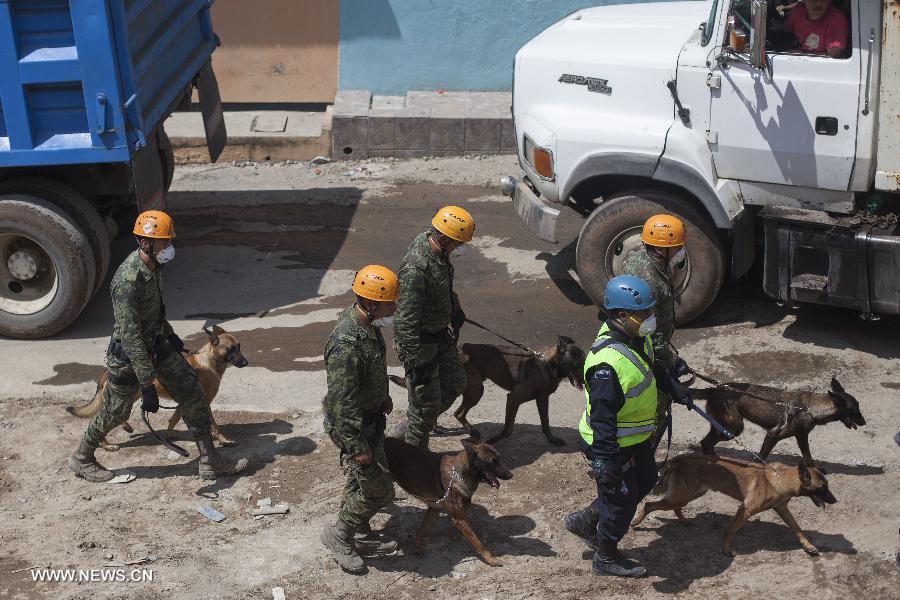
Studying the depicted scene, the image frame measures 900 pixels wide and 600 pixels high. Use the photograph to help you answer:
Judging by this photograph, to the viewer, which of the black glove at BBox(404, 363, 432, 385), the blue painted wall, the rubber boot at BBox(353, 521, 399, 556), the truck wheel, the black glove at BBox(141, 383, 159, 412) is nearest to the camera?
the rubber boot at BBox(353, 521, 399, 556)

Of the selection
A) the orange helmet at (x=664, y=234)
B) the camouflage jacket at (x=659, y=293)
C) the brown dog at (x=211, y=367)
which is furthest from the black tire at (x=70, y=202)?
the orange helmet at (x=664, y=234)

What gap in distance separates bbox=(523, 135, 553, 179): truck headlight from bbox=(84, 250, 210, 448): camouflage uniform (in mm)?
3692

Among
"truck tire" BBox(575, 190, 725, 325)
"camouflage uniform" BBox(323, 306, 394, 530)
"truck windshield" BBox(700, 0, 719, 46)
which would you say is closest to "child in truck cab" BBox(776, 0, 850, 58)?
"truck windshield" BBox(700, 0, 719, 46)

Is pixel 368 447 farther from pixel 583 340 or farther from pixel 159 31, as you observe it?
pixel 159 31

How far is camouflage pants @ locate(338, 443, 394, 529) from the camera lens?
19.2ft

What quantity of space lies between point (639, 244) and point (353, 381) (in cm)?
394

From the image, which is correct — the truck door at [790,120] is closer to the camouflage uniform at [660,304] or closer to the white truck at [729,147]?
the white truck at [729,147]

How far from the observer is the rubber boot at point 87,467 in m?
7.05

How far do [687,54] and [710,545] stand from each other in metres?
4.20

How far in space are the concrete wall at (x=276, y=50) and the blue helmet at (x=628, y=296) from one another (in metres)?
9.74

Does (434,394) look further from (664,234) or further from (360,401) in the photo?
(664,234)

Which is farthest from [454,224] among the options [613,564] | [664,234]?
[613,564]

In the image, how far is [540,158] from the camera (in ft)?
30.3

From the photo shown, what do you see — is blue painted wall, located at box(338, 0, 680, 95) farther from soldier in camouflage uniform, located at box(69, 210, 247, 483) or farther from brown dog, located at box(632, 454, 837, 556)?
brown dog, located at box(632, 454, 837, 556)
